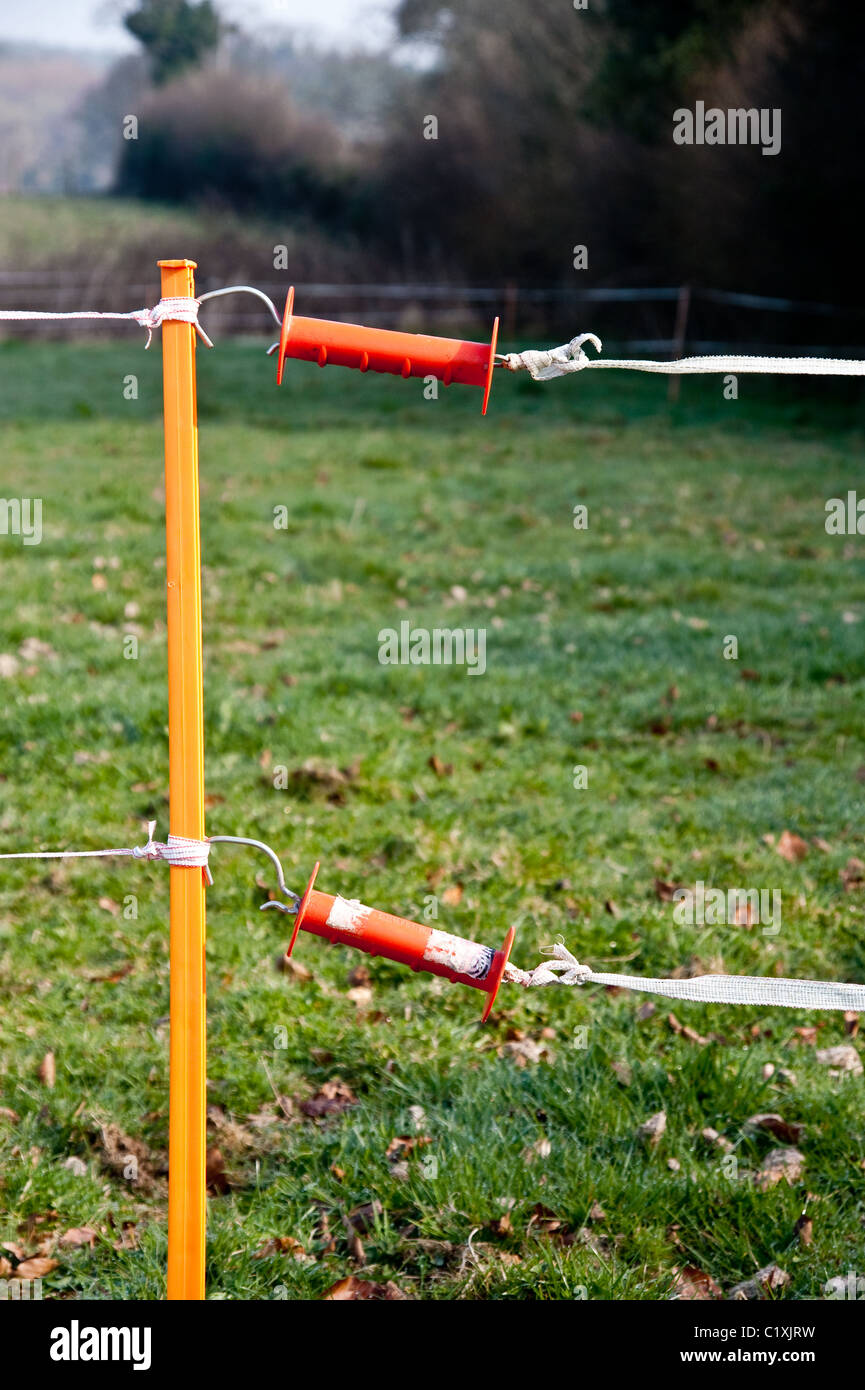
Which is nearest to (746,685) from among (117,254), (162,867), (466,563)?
(466,563)

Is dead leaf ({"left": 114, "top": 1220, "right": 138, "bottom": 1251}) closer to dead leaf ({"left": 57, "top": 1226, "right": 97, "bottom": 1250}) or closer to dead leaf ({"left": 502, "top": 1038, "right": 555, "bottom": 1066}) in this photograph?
dead leaf ({"left": 57, "top": 1226, "right": 97, "bottom": 1250})

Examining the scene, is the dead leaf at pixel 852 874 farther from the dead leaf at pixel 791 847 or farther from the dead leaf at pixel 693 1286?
the dead leaf at pixel 693 1286

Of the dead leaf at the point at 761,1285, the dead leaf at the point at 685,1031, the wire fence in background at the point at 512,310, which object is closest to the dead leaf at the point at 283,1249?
the dead leaf at the point at 761,1285

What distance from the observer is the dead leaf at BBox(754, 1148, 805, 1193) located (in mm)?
2656

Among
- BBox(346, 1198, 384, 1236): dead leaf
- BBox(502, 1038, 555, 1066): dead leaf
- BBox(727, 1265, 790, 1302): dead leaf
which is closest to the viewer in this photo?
BBox(727, 1265, 790, 1302): dead leaf

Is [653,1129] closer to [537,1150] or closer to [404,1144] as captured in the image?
[537,1150]

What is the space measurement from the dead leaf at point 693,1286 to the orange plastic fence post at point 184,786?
101 cm

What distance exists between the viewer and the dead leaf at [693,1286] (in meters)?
2.39

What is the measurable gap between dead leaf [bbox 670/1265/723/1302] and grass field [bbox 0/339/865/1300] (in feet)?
0.12

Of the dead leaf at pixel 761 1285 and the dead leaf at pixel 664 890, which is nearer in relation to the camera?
the dead leaf at pixel 761 1285

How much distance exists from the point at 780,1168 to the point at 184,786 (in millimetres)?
1758

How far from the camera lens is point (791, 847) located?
4316mm

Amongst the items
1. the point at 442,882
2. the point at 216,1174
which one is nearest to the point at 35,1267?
the point at 216,1174

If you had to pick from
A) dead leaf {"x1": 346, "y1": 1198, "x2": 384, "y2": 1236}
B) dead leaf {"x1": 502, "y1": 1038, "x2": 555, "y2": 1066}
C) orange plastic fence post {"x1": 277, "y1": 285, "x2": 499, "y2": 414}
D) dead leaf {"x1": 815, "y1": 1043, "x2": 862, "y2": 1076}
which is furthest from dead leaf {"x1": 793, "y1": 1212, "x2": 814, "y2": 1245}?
orange plastic fence post {"x1": 277, "y1": 285, "x2": 499, "y2": 414}
